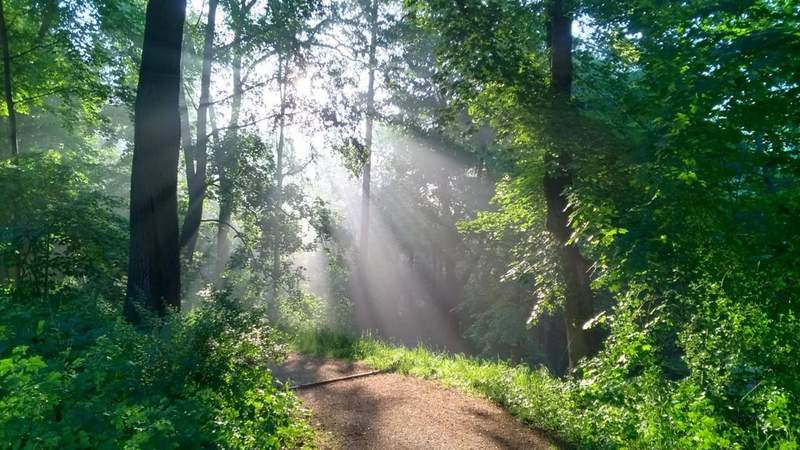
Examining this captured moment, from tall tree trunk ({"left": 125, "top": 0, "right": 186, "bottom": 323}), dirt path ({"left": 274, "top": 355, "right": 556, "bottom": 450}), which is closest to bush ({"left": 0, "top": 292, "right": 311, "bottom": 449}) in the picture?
dirt path ({"left": 274, "top": 355, "right": 556, "bottom": 450})

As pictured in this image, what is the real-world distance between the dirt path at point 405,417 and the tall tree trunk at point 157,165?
2.68 m

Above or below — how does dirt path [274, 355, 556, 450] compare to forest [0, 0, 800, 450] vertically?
below

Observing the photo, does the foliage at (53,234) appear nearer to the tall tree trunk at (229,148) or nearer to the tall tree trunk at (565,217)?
the tall tree trunk at (229,148)

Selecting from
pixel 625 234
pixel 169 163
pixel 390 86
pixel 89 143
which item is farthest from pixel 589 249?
pixel 89 143

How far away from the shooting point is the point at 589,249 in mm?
7938

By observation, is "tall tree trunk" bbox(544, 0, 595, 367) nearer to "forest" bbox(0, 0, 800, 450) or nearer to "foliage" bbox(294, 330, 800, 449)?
"forest" bbox(0, 0, 800, 450)

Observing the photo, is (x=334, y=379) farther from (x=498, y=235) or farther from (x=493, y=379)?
(x=498, y=235)

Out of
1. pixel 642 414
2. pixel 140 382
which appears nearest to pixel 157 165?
pixel 140 382

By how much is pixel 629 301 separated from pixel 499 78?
14.5ft

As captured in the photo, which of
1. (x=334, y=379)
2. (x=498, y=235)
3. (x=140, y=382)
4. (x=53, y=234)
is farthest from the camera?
(x=498, y=235)

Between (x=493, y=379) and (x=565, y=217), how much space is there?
3147mm

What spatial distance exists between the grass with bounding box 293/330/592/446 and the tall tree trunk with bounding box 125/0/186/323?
4223 mm

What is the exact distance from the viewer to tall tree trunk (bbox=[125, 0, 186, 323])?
6.90m

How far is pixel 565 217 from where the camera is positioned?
8977 mm
